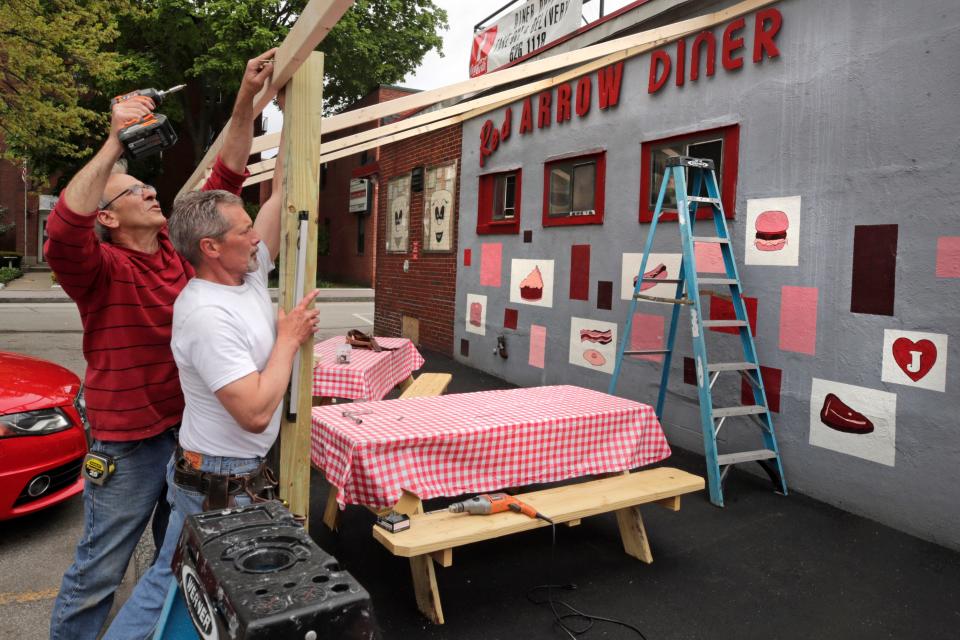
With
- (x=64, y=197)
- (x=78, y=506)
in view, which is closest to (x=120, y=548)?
(x=64, y=197)

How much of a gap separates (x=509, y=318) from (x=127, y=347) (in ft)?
22.2

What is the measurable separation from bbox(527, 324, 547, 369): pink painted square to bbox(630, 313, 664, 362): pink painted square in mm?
1547

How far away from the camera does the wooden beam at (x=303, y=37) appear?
2.00 metres

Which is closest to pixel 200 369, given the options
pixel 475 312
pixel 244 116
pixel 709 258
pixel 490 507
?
pixel 244 116

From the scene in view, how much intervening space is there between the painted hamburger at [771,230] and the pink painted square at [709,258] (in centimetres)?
35

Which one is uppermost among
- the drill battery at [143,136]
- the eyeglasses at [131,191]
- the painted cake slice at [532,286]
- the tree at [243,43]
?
the tree at [243,43]

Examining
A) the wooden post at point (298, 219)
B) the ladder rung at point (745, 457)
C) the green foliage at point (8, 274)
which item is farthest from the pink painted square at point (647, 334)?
the green foliage at point (8, 274)

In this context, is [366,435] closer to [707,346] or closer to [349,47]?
[707,346]

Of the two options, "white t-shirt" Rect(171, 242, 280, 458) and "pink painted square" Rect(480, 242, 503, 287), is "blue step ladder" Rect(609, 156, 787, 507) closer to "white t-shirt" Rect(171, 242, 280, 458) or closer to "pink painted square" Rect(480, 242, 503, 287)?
"white t-shirt" Rect(171, 242, 280, 458)

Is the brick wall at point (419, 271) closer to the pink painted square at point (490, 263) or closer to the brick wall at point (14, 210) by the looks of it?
the pink painted square at point (490, 263)

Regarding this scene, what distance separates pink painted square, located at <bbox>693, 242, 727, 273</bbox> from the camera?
5.83 m

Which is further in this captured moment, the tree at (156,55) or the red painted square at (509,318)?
the tree at (156,55)

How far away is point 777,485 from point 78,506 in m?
5.08

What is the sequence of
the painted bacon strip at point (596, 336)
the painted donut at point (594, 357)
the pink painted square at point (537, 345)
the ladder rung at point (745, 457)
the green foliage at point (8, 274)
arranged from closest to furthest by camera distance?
1. the ladder rung at point (745, 457)
2. the painted bacon strip at point (596, 336)
3. the painted donut at point (594, 357)
4. the pink painted square at point (537, 345)
5. the green foliage at point (8, 274)
